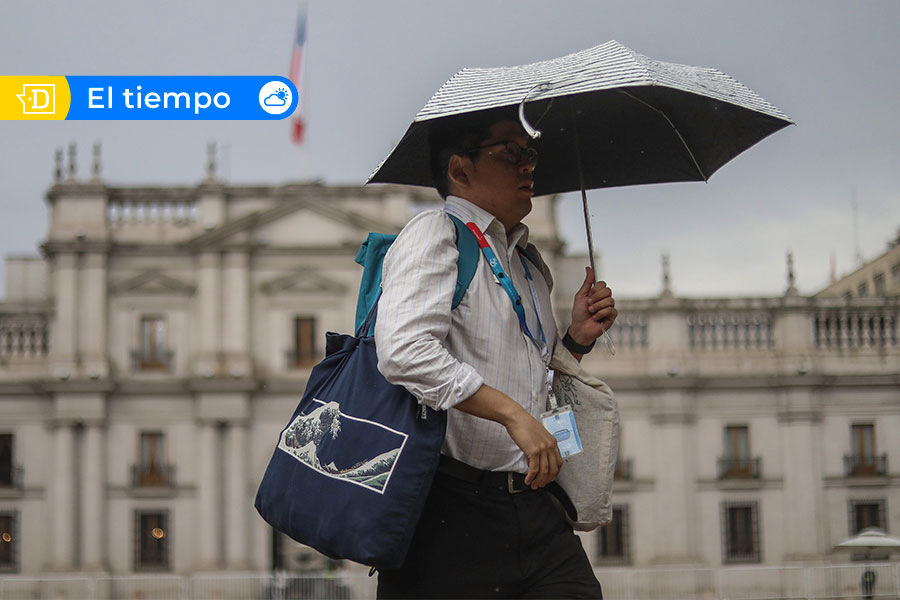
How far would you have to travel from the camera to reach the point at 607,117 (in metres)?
3.41

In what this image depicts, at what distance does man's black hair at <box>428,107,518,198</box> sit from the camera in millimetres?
2799

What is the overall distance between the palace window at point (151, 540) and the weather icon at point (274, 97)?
421 inches

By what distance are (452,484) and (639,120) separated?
4.39ft

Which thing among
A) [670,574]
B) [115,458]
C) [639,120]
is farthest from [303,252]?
[639,120]

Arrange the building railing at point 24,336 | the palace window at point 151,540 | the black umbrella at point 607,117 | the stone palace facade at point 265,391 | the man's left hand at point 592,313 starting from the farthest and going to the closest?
the building railing at point 24,336
the stone palace facade at point 265,391
the palace window at point 151,540
the man's left hand at point 592,313
the black umbrella at point 607,117

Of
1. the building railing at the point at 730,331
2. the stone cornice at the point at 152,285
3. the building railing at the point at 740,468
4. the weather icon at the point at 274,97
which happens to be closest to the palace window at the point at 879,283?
the building railing at the point at 730,331

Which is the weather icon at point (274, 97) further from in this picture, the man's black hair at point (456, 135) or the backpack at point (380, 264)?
the backpack at point (380, 264)

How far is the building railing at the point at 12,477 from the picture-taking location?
26984 mm

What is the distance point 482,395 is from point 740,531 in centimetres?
2627

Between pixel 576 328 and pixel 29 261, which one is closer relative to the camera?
pixel 576 328

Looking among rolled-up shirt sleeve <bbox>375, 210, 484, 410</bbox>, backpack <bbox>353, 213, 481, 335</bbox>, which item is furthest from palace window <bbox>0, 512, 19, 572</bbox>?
rolled-up shirt sleeve <bbox>375, 210, 484, 410</bbox>

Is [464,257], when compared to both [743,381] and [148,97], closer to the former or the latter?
Answer: [148,97]

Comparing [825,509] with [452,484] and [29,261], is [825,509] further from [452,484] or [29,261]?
[452,484]

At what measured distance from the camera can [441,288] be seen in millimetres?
2473
